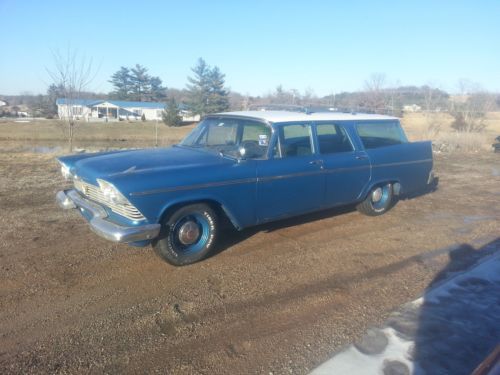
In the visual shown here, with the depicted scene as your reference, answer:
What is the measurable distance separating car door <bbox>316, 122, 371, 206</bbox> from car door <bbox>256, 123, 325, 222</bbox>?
0.16 metres

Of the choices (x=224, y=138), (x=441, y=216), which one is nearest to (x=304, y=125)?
(x=224, y=138)

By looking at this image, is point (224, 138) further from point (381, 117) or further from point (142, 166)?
point (381, 117)

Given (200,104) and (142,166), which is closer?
(142,166)

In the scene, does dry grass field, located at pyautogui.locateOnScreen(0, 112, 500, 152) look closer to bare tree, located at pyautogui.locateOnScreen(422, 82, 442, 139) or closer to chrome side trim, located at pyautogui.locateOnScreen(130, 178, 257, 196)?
bare tree, located at pyautogui.locateOnScreen(422, 82, 442, 139)

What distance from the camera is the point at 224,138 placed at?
5426 mm

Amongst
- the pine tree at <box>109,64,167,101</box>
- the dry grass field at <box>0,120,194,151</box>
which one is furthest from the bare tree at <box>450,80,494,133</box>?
the pine tree at <box>109,64,167,101</box>

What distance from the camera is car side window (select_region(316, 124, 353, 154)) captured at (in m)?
5.50

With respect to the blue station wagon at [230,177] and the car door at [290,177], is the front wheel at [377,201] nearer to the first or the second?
the blue station wagon at [230,177]

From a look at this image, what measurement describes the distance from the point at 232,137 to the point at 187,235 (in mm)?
1720

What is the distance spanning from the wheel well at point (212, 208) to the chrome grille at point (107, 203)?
0.29 metres

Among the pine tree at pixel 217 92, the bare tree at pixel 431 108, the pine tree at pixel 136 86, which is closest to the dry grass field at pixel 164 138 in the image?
the bare tree at pixel 431 108

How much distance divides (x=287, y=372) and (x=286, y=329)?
0.54m

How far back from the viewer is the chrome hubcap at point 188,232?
426 cm

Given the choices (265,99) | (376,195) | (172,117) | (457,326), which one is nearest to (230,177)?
(457,326)
